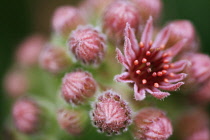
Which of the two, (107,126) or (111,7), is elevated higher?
(111,7)

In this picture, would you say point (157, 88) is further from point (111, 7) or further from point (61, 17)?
point (61, 17)

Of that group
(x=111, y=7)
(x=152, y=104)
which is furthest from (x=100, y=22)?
(x=152, y=104)

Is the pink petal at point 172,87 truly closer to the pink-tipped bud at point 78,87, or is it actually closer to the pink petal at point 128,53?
the pink petal at point 128,53

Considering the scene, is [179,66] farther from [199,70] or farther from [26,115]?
[26,115]

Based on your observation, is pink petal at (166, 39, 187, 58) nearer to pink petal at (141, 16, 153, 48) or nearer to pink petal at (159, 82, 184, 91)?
pink petal at (141, 16, 153, 48)

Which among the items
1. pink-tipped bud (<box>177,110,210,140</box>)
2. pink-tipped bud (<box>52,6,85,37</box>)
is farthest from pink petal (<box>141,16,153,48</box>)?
pink-tipped bud (<box>177,110,210,140</box>)
